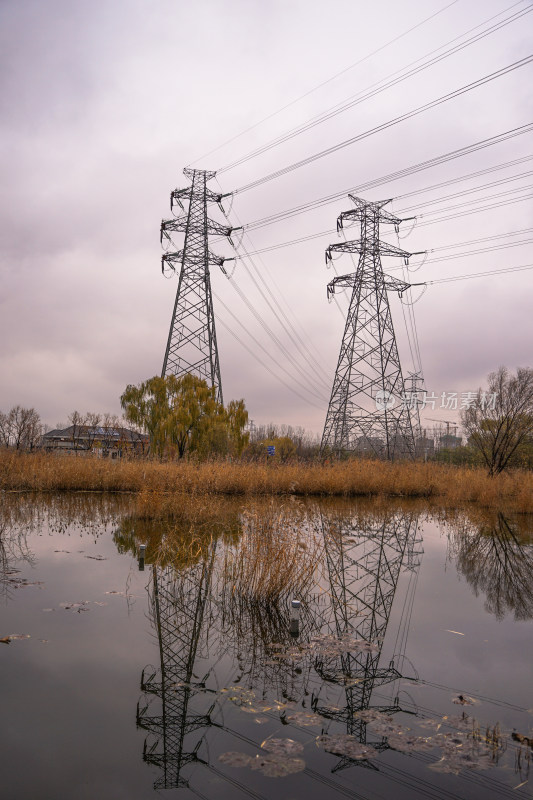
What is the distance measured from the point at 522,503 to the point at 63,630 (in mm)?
13224

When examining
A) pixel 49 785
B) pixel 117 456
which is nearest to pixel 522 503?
pixel 117 456

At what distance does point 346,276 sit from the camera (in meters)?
25.2

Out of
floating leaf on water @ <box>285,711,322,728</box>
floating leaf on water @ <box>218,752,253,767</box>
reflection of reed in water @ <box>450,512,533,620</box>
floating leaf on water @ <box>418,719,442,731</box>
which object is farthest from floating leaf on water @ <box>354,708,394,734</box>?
reflection of reed in water @ <box>450,512,533,620</box>

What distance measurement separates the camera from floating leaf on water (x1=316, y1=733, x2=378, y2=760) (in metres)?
2.75

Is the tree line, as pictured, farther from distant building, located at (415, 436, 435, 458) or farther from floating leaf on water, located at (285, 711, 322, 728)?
floating leaf on water, located at (285, 711, 322, 728)

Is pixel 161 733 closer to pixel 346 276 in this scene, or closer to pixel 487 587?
pixel 487 587

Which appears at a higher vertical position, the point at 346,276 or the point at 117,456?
the point at 346,276

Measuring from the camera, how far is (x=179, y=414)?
69.1 ft

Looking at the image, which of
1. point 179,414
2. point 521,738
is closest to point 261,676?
point 521,738

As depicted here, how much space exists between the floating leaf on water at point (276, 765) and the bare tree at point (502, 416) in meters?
19.8

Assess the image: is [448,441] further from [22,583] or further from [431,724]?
[431,724]

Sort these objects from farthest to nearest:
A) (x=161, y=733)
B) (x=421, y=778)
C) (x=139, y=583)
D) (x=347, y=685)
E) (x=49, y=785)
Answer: (x=139, y=583), (x=347, y=685), (x=161, y=733), (x=421, y=778), (x=49, y=785)

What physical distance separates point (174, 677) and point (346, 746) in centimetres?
123

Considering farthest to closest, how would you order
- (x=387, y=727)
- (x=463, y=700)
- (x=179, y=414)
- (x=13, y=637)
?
(x=179, y=414)
(x=13, y=637)
(x=463, y=700)
(x=387, y=727)
